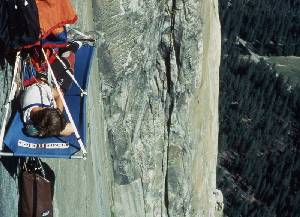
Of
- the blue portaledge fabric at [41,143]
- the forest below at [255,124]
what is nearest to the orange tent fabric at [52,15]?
the blue portaledge fabric at [41,143]

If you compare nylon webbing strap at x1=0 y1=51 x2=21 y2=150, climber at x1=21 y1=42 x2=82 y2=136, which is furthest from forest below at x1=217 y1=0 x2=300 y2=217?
nylon webbing strap at x1=0 y1=51 x2=21 y2=150

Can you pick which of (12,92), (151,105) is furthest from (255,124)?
(12,92)

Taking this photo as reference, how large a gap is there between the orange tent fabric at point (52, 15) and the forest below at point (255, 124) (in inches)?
1276

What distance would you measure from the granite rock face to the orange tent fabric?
12.2 ft

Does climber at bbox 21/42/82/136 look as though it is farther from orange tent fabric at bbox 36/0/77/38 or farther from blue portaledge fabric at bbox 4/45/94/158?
orange tent fabric at bbox 36/0/77/38

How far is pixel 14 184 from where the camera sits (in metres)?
8.28

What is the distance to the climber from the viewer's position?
23.7 ft

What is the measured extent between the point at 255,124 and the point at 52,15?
1751 inches

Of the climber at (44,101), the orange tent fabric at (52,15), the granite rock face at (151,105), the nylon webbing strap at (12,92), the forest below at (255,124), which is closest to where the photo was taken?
the climber at (44,101)

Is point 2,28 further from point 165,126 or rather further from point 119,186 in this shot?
point 165,126

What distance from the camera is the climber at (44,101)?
23.7 feet

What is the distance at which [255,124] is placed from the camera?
168 feet

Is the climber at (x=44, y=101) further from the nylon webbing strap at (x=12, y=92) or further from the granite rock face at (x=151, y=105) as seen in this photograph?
the granite rock face at (x=151, y=105)

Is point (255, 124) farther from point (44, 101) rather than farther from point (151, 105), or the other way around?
point (44, 101)
